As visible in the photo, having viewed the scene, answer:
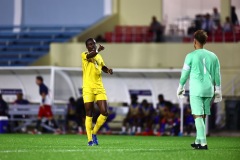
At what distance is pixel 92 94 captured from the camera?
18281 mm

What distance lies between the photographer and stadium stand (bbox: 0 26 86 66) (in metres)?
37.4

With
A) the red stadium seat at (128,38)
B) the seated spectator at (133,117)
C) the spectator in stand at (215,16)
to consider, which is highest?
the spectator in stand at (215,16)

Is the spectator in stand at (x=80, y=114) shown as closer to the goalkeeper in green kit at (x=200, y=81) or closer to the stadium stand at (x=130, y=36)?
the stadium stand at (x=130, y=36)

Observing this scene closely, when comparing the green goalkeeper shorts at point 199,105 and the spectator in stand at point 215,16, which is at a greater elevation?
the spectator in stand at point 215,16

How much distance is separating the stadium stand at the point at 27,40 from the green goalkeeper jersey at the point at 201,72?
21767mm

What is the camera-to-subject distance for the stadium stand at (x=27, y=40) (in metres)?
37.4

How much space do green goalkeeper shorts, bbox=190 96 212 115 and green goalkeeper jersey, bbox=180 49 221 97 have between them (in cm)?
9

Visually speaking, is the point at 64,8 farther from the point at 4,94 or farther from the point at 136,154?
the point at 136,154

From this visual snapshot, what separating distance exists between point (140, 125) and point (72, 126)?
307 cm

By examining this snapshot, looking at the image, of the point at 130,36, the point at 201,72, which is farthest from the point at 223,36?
the point at 201,72

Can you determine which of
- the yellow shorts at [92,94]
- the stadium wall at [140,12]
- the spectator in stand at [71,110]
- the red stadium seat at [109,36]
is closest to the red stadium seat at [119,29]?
the stadium wall at [140,12]

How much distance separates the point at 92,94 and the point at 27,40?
21.2 m

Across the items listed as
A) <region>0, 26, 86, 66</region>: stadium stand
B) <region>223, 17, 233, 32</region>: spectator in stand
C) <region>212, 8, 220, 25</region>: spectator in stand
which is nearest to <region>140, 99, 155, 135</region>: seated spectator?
<region>223, 17, 233, 32</region>: spectator in stand

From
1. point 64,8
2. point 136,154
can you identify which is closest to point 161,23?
point 64,8
